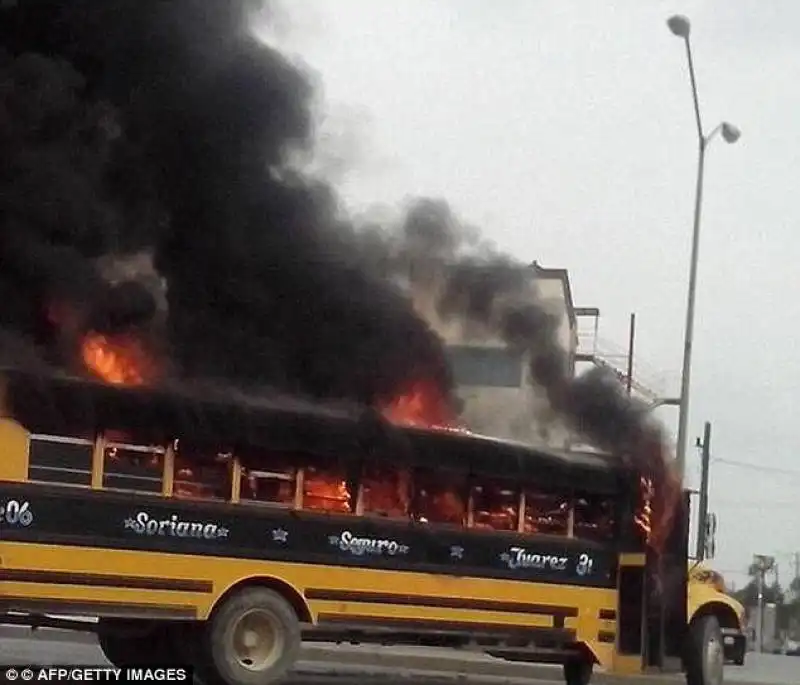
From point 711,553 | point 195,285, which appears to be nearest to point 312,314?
point 195,285

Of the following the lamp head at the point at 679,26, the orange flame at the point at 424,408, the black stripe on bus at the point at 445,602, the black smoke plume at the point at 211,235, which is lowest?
the black stripe on bus at the point at 445,602

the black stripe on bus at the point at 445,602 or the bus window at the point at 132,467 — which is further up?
the bus window at the point at 132,467

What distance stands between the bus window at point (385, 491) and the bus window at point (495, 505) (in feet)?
2.69

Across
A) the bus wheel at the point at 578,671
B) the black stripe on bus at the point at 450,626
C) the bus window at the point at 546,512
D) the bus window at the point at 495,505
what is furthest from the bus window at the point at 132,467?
the bus wheel at the point at 578,671

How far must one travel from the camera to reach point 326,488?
13.1 metres

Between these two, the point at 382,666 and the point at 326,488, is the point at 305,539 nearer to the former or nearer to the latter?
the point at 326,488

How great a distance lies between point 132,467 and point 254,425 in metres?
1.15

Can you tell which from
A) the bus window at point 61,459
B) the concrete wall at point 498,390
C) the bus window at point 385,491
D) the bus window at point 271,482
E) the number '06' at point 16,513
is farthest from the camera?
the concrete wall at point 498,390

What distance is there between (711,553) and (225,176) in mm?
6910

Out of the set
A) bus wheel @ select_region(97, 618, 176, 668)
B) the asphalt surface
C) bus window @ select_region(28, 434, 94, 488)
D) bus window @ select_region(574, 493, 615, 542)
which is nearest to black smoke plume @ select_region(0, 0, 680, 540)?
bus window @ select_region(574, 493, 615, 542)

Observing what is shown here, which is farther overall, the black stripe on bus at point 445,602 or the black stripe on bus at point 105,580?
the black stripe on bus at point 445,602

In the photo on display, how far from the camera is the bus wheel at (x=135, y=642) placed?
485 inches

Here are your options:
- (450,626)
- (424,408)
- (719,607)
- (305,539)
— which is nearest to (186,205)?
(424,408)

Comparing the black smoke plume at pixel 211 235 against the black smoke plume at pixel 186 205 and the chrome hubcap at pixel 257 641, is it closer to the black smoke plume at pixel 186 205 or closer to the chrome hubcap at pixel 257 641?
the black smoke plume at pixel 186 205
